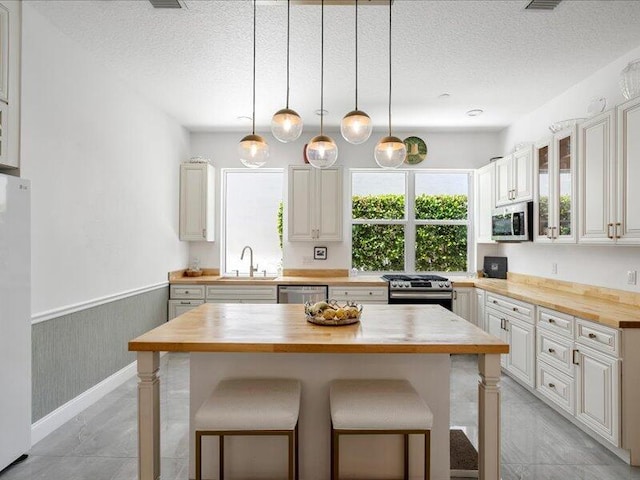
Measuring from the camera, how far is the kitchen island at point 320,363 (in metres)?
1.78

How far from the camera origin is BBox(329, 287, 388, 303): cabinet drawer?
4648 millimetres

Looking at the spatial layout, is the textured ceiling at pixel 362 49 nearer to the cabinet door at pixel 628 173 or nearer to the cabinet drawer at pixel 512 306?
the cabinet door at pixel 628 173

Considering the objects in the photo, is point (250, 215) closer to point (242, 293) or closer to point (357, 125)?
point (242, 293)

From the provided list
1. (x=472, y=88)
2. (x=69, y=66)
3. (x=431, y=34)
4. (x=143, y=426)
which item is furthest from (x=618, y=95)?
(x=69, y=66)

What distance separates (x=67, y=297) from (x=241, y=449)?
181cm

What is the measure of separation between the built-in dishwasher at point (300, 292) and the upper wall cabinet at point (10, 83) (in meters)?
2.89

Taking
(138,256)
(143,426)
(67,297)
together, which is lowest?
(143,426)

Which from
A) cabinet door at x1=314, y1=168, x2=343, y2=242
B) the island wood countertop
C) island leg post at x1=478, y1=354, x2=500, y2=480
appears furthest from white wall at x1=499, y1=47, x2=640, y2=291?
cabinet door at x1=314, y1=168, x2=343, y2=242

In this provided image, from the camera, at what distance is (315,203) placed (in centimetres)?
501

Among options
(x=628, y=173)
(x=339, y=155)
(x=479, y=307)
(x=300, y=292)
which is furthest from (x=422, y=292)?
(x=628, y=173)

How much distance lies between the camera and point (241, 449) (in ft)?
6.93

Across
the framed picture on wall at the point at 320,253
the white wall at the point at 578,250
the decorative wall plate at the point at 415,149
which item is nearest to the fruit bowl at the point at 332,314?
the white wall at the point at 578,250

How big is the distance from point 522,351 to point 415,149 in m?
2.89

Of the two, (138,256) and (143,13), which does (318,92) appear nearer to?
(143,13)
